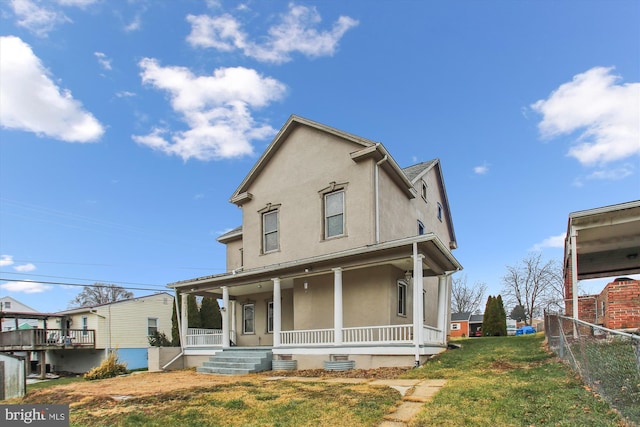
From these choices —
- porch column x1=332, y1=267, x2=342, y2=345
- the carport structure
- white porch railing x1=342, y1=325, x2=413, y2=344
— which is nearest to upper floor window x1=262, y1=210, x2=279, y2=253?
porch column x1=332, y1=267, x2=342, y2=345

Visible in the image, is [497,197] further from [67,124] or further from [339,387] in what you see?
[67,124]

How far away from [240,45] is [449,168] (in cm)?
1272

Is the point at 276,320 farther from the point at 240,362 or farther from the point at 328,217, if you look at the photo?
the point at 328,217

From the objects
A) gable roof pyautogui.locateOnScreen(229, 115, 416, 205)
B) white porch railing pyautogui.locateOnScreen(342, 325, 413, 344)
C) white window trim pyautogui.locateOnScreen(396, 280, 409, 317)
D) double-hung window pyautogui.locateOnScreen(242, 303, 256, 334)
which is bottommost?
double-hung window pyautogui.locateOnScreen(242, 303, 256, 334)

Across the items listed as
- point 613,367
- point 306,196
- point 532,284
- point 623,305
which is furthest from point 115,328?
point 532,284

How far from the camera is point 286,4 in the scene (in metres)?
14.9

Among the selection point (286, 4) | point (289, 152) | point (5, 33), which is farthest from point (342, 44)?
point (5, 33)

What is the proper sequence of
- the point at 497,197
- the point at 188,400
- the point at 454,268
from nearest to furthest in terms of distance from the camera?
the point at 188,400 → the point at 454,268 → the point at 497,197

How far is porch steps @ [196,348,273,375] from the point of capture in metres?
13.8

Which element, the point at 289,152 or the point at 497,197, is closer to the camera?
the point at 289,152

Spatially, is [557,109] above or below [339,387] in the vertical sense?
above

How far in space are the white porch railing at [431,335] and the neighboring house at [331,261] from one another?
0.04m

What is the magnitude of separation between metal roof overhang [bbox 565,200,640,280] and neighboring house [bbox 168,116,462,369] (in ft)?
12.1

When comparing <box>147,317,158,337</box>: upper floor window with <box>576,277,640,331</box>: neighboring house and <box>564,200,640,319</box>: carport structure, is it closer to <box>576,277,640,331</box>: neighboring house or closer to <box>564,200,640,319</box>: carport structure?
<box>564,200,640,319</box>: carport structure
